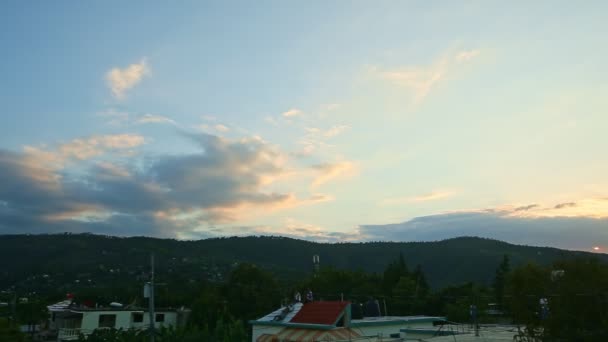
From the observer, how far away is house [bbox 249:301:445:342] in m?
31.3

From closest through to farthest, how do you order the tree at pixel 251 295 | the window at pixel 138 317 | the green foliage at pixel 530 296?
the green foliage at pixel 530 296 < the window at pixel 138 317 < the tree at pixel 251 295

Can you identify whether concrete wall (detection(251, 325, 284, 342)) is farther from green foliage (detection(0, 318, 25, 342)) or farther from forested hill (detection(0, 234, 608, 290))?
forested hill (detection(0, 234, 608, 290))

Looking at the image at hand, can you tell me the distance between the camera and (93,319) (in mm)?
65875

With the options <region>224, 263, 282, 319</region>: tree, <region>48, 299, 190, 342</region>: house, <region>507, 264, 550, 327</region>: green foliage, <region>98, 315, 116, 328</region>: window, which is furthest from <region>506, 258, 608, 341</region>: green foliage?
<region>98, 315, 116, 328</region>: window

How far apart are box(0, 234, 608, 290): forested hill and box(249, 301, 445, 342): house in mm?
86137

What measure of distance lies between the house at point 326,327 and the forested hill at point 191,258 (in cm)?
8614

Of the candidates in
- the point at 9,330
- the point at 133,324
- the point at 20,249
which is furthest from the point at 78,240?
the point at 9,330

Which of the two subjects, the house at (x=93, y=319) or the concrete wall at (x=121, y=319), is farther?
the concrete wall at (x=121, y=319)

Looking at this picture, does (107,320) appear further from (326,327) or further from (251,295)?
(326,327)

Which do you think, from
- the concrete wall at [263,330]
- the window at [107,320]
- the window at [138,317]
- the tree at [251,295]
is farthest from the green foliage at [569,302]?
the window at [107,320]

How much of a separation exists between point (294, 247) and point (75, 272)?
289 feet

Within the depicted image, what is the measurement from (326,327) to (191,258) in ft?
440

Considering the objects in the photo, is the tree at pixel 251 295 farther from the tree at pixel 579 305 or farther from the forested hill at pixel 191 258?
the tree at pixel 579 305

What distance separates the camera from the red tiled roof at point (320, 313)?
31750 millimetres
